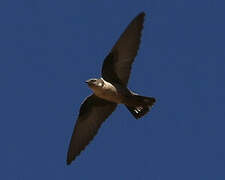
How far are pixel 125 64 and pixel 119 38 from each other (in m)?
0.52

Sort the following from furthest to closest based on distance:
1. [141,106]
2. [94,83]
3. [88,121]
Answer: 1. [88,121]
2. [141,106]
3. [94,83]

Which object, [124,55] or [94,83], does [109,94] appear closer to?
[94,83]

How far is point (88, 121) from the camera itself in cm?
1488

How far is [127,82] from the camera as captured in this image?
46.3 ft

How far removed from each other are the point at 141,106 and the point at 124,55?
989 mm

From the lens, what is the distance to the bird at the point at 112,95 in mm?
13891

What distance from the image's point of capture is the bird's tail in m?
13.9

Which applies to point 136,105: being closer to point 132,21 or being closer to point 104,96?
point 104,96

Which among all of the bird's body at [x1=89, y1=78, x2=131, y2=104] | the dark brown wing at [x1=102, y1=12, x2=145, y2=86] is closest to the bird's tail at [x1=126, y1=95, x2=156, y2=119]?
the bird's body at [x1=89, y1=78, x2=131, y2=104]

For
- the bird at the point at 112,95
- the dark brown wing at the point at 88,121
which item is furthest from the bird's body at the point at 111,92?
the dark brown wing at the point at 88,121

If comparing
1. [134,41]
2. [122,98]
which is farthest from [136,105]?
[134,41]

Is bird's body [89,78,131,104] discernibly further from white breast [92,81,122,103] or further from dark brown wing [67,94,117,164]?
dark brown wing [67,94,117,164]

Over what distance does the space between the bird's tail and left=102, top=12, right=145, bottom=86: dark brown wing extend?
0.42 m

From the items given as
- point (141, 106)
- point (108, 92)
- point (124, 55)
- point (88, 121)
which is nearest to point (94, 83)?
point (108, 92)
